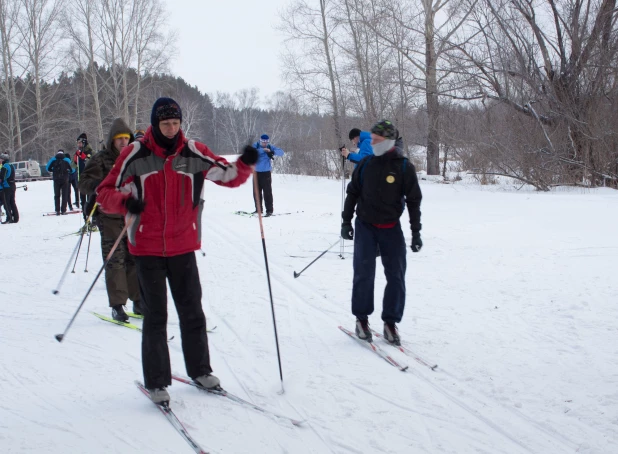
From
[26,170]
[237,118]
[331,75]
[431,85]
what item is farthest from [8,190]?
[237,118]

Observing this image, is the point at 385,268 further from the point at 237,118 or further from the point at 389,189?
the point at 237,118

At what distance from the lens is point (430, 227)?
10.1 m

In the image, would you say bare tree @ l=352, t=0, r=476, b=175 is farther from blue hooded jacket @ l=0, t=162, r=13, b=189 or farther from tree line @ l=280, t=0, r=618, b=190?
blue hooded jacket @ l=0, t=162, r=13, b=189

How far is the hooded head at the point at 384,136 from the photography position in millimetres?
4094

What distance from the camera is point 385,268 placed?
165 inches

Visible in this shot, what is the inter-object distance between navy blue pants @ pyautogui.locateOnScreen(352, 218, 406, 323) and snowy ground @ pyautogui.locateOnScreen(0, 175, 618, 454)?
345 mm

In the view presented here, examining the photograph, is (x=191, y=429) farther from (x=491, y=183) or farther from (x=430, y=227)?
(x=491, y=183)

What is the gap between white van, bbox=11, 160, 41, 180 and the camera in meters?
34.6

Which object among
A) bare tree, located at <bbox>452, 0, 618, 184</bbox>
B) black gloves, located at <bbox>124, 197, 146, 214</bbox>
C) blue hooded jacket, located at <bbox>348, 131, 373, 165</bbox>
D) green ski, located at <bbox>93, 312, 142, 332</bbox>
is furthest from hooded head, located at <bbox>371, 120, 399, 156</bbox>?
bare tree, located at <bbox>452, 0, 618, 184</bbox>

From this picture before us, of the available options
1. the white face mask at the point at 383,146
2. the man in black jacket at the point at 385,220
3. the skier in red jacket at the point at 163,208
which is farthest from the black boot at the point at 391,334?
the skier in red jacket at the point at 163,208

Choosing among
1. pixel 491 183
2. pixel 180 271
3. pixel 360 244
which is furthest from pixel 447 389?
pixel 491 183

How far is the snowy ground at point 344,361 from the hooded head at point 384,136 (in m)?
1.67

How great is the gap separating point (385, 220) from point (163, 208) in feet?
6.03

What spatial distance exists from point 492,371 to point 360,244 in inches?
55.6
